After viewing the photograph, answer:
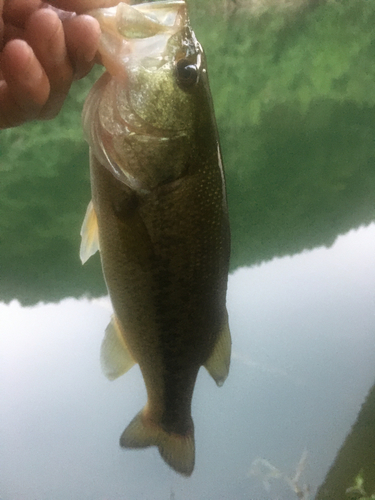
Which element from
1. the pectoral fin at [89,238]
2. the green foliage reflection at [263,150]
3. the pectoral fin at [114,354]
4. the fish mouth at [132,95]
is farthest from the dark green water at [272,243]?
the fish mouth at [132,95]

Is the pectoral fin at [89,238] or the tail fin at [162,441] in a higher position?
the pectoral fin at [89,238]

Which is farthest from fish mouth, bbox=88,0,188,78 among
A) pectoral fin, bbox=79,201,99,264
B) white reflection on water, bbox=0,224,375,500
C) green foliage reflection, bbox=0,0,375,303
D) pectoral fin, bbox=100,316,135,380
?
green foliage reflection, bbox=0,0,375,303

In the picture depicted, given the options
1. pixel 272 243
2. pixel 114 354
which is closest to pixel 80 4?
pixel 114 354

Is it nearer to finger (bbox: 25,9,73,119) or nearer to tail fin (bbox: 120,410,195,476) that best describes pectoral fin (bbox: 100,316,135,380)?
tail fin (bbox: 120,410,195,476)

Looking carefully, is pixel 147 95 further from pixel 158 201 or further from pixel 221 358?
pixel 221 358

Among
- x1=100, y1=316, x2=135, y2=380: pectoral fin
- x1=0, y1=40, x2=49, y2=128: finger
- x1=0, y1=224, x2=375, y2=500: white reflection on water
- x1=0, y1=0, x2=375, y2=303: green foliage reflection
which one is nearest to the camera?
x1=0, y1=40, x2=49, y2=128: finger

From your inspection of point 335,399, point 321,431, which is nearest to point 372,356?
point 335,399

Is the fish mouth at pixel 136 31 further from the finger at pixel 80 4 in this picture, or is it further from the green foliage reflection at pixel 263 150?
the green foliage reflection at pixel 263 150
